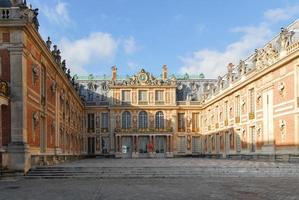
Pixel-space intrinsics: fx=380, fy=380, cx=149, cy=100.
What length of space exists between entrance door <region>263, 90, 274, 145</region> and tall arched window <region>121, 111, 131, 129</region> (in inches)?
1180

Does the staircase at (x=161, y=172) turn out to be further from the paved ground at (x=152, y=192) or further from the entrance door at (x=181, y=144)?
the entrance door at (x=181, y=144)

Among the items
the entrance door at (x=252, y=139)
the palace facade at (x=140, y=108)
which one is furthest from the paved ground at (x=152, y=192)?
the entrance door at (x=252, y=139)

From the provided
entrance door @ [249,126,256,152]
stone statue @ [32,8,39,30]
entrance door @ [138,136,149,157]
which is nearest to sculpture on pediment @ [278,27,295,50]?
entrance door @ [249,126,256,152]

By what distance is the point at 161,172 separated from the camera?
63.1ft

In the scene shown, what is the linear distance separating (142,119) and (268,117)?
3009cm

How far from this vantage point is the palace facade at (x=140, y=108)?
19.3 meters

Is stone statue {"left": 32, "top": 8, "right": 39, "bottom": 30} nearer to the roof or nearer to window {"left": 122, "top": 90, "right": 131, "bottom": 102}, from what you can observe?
the roof

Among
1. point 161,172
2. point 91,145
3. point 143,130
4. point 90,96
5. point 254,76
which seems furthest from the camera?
point 90,96

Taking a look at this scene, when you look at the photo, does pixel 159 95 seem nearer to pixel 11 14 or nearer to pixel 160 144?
pixel 160 144

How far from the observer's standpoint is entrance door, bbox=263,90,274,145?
29.5 meters

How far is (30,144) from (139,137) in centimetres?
3777

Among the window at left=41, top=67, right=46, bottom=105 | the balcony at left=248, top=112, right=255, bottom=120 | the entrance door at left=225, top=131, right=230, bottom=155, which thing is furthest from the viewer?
the entrance door at left=225, top=131, right=230, bottom=155

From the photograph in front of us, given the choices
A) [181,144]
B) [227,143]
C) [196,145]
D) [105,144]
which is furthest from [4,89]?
[196,145]

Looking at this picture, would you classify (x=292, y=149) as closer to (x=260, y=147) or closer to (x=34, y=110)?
(x=260, y=147)
